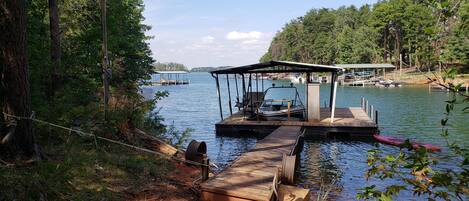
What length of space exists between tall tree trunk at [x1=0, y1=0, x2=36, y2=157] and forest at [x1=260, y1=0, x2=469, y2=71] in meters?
5.35

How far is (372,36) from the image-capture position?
81.8m

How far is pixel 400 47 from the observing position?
80.7 metres

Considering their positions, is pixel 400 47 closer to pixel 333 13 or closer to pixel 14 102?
pixel 333 13

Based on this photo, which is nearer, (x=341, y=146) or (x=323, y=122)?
(x=341, y=146)

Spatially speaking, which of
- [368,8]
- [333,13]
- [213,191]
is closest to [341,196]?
[213,191]

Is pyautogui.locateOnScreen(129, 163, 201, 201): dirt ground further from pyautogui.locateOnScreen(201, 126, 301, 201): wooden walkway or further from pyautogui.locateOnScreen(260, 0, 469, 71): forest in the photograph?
pyautogui.locateOnScreen(260, 0, 469, 71): forest

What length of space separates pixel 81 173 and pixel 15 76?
74.4 inches

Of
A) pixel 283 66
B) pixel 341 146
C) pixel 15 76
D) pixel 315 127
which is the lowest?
pixel 341 146

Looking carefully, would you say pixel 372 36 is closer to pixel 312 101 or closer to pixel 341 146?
pixel 312 101

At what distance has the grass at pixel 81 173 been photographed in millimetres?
5079

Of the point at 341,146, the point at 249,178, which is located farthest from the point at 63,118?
the point at 341,146

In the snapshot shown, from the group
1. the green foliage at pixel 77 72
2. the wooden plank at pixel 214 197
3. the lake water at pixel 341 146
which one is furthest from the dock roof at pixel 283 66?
the wooden plank at pixel 214 197

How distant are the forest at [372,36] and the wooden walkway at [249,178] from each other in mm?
4429

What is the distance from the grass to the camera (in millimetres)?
5079
